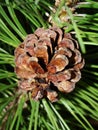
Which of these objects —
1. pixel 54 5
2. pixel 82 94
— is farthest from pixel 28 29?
pixel 82 94

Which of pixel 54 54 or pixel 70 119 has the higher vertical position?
pixel 54 54

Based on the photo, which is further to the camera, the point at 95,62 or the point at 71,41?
the point at 95,62

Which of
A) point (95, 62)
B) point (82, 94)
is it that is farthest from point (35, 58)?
point (95, 62)

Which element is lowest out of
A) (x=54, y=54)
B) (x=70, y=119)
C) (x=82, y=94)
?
(x=70, y=119)

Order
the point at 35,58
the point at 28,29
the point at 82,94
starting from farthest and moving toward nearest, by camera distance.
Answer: the point at 28,29, the point at 82,94, the point at 35,58

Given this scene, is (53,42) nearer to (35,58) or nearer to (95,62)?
(35,58)

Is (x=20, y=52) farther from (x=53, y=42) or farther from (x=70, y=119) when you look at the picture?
(x=70, y=119)

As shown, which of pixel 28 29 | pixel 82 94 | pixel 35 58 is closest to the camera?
pixel 35 58
